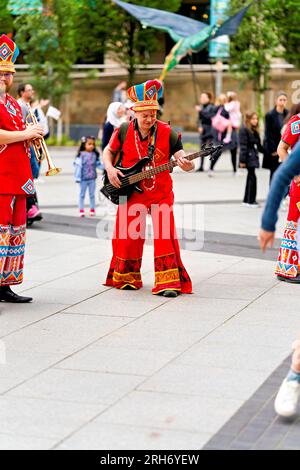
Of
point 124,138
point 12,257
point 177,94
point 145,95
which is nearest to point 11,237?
point 12,257

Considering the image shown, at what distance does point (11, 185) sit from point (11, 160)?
20 cm

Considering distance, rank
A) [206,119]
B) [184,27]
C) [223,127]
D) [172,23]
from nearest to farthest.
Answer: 1. [172,23]
2. [184,27]
3. [223,127]
4. [206,119]

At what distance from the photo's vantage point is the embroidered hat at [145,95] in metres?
8.57

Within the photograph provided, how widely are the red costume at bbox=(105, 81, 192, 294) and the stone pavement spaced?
192mm

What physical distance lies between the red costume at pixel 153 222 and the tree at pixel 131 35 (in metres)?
19.9

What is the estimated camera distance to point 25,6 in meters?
30.1

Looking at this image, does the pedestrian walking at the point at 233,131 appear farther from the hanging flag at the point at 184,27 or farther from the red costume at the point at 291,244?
the red costume at the point at 291,244

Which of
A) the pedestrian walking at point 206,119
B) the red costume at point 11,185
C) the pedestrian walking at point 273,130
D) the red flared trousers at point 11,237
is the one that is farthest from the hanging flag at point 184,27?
the red flared trousers at point 11,237

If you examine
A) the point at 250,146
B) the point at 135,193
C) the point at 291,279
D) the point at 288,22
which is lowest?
the point at 291,279

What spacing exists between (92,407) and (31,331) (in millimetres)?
1906

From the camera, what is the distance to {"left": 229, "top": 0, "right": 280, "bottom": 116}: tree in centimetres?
2769

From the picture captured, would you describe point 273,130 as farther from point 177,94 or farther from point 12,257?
point 177,94
